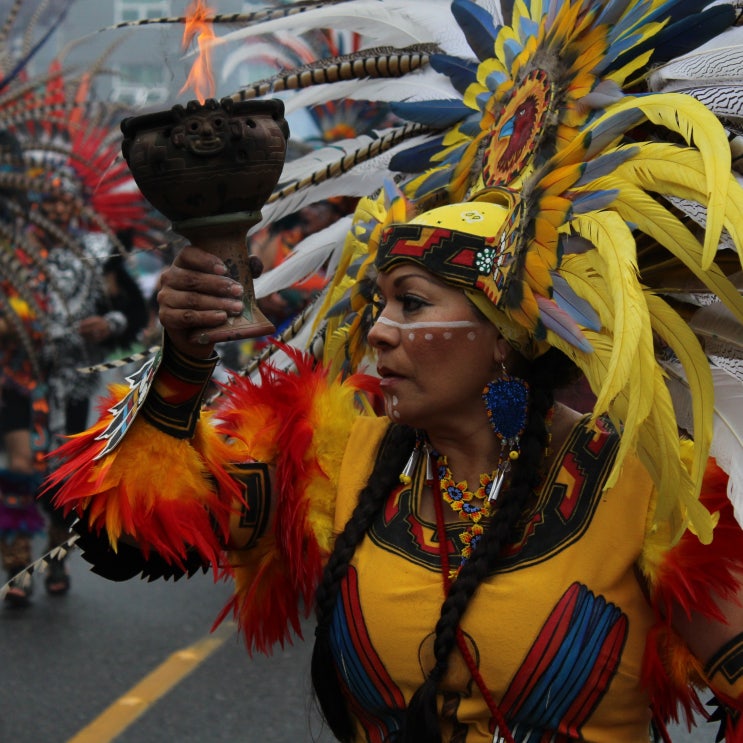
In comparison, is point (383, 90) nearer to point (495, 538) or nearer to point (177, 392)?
point (177, 392)

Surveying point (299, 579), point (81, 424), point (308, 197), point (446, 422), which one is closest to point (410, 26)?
point (308, 197)

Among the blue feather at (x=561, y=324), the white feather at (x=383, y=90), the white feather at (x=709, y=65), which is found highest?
the white feather at (x=709, y=65)

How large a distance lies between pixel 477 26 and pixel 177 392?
1.08 metres

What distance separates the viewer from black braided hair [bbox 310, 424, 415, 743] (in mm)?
2338

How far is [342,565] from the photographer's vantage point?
92.0 inches

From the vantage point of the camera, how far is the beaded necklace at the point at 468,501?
231 cm

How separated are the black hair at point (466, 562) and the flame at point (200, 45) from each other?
29.6 inches

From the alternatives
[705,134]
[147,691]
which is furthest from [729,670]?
[147,691]

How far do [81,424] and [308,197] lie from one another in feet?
14.4

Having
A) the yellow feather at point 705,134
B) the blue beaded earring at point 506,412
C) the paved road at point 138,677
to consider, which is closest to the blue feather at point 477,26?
the yellow feather at point 705,134

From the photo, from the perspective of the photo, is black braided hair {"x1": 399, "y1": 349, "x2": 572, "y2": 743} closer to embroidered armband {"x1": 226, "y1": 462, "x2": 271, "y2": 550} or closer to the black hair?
the black hair

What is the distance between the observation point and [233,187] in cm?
203

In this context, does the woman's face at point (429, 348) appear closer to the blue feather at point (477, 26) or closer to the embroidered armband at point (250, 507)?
the embroidered armband at point (250, 507)

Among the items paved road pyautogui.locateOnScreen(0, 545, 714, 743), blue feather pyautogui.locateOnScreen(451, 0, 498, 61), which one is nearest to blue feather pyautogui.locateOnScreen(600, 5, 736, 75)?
blue feather pyautogui.locateOnScreen(451, 0, 498, 61)
